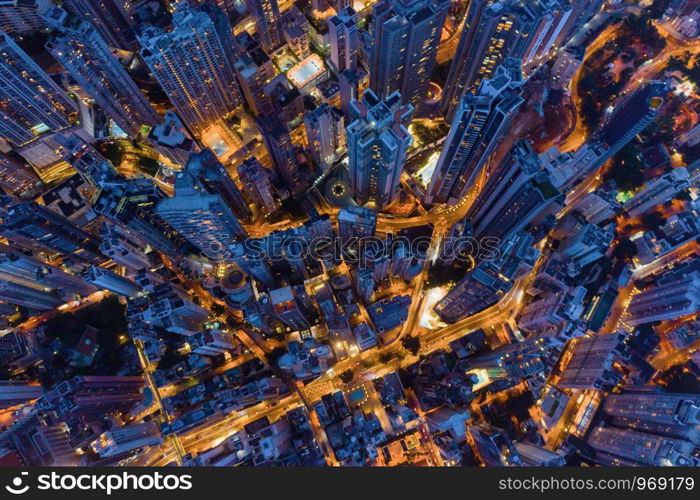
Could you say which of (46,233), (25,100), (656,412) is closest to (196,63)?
(25,100)

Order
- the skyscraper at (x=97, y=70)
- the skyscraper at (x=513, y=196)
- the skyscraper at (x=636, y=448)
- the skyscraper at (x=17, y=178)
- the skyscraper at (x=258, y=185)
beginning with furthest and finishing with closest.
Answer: the skyscraper at (x=17, y=178), the skyscraper at (x=258, y=185), the skyscraper at (x=97, y=70), the skyscraper at (x=513, y=196), the skyscraper at (x=636, y=448)

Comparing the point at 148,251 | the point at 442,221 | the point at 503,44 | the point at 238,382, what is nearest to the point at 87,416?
the point at 238,382

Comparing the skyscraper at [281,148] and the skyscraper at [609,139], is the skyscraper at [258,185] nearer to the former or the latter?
the skyscraper at [281,148]

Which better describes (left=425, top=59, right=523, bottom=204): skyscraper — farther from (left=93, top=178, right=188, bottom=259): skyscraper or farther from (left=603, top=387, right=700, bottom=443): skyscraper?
(left=93, top=178, right=188, bottom=259): skyscraper

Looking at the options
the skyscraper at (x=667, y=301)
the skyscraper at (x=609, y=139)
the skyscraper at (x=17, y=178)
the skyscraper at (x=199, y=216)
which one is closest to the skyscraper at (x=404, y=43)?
the skyscraper at (x=609, y=139)

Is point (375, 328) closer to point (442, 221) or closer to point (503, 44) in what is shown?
point (442, 221)

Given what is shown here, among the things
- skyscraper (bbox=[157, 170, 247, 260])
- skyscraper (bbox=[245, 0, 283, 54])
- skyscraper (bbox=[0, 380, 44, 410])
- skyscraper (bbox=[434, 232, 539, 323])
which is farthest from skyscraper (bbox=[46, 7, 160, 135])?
skyscraper (bbox=[434, 232, 539, 323])
